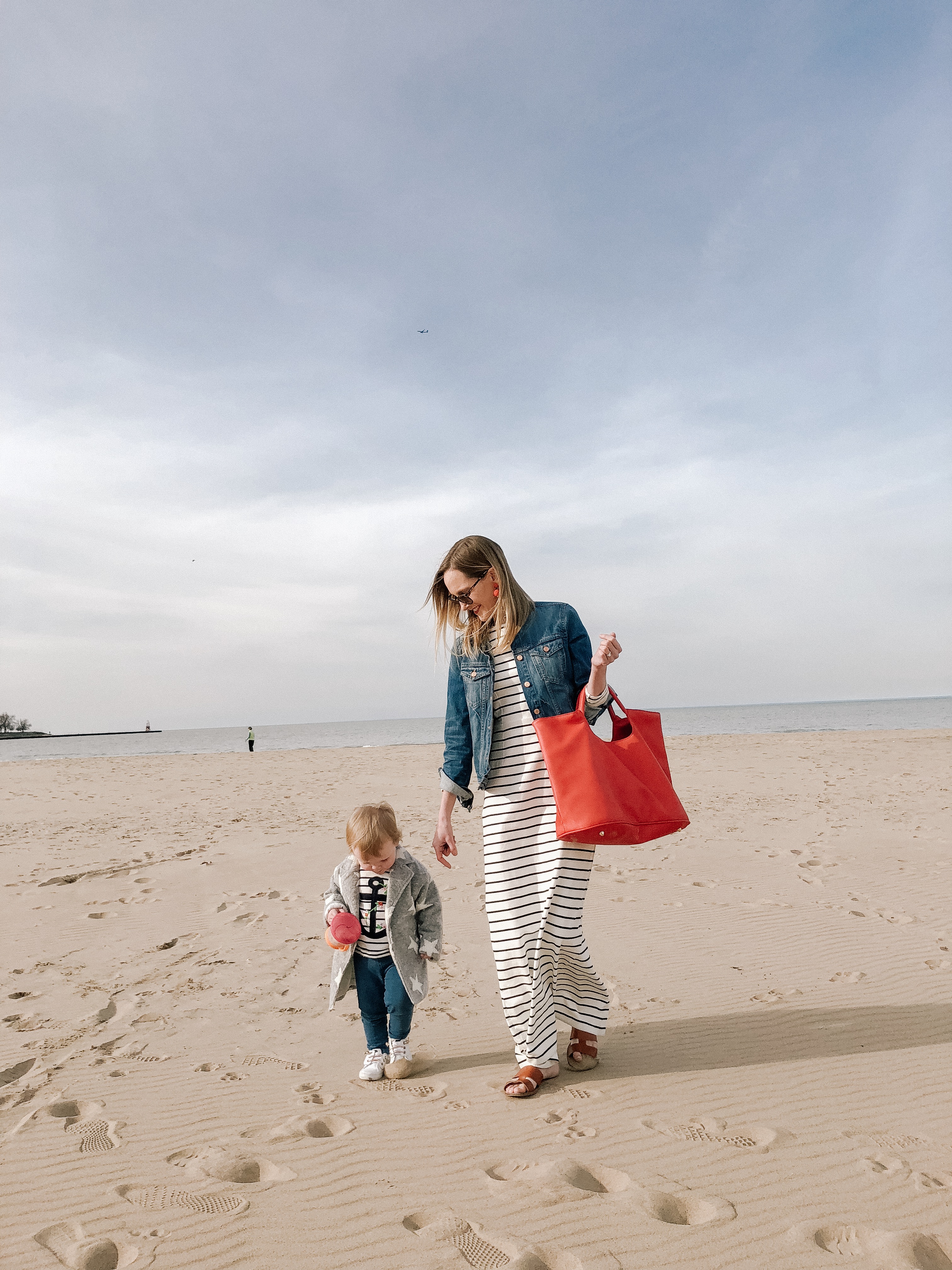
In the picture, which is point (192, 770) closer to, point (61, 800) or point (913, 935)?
point (61, 800)

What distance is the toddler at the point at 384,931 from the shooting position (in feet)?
11.2

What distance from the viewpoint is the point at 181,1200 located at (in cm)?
254

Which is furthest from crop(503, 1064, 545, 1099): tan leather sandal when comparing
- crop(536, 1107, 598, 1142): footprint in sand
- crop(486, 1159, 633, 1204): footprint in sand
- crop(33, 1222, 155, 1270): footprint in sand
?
crop(33, 1222, 155, 1270): footprint in sand

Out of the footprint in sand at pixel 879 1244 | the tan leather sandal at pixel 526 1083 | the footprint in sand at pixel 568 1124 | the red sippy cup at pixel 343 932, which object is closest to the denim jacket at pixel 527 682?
the red sippy cup at pixel 343 932

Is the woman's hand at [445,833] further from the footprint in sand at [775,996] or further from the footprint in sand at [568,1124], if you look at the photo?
the footprint in sand at [775,996]

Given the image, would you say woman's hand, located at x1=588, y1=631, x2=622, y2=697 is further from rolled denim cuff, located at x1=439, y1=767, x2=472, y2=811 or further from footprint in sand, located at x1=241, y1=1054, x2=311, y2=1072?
footprint in sand, located at x1=241, y1=1054, x2=311, y2=1072

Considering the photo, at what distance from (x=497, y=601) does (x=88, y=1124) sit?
9.00ft

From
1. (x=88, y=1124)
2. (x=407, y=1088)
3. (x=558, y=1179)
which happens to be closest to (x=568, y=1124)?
(x=558, y=1179)

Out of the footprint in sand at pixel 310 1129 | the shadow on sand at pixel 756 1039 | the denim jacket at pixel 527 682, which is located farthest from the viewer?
the shadow on sand at pixel 756 1039

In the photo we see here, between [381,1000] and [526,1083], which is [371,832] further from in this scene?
[526,1083]

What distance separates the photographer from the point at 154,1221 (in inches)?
95.6

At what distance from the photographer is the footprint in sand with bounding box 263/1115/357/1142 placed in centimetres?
296

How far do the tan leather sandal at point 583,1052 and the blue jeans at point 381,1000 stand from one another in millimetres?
770

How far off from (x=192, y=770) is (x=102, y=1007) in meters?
20.0
